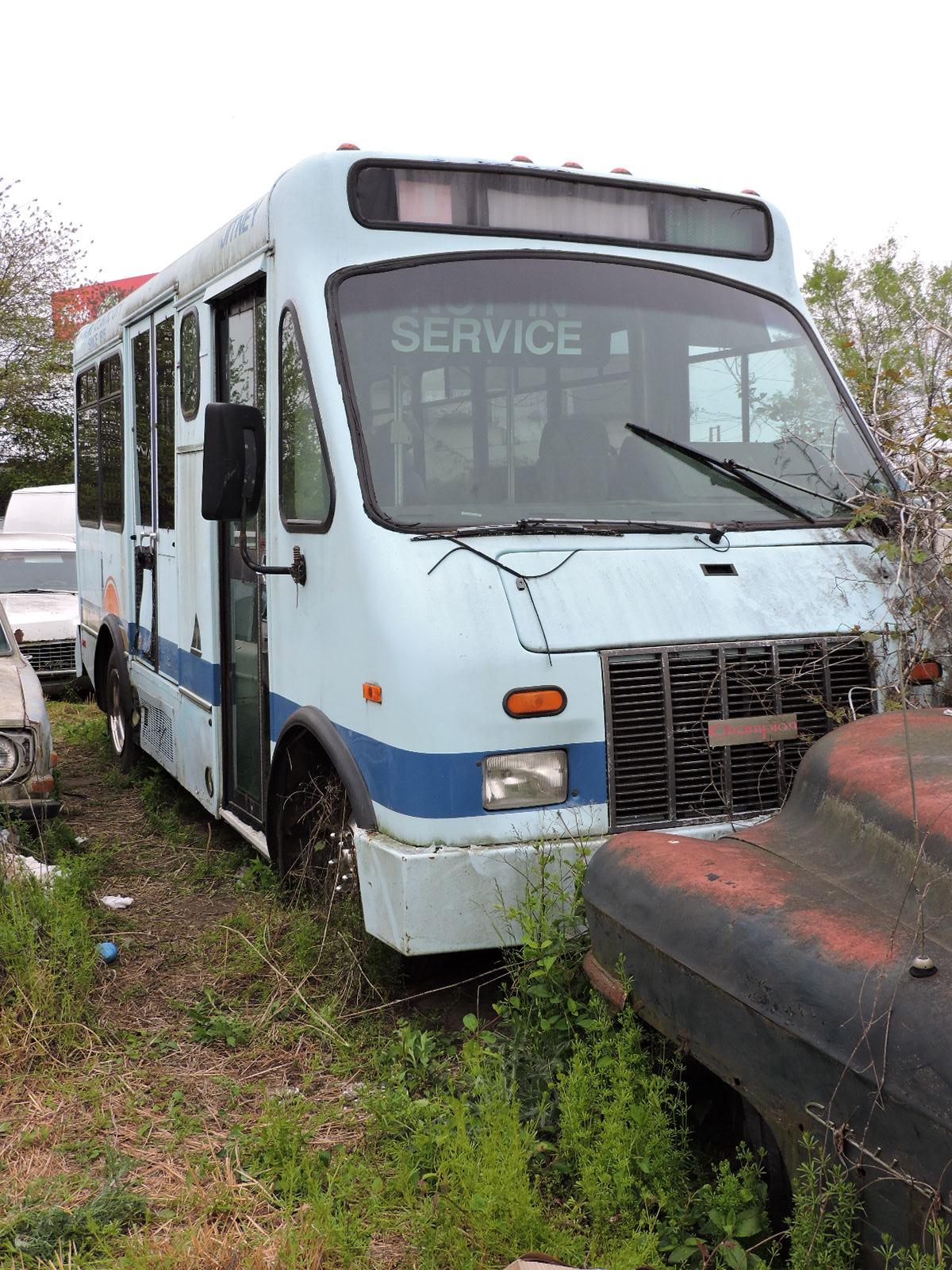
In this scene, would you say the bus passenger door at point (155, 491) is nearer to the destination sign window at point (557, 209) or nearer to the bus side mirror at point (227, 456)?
the bus side mirror at point (227, 456)

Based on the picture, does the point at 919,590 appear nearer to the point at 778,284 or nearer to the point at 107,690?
the point at 778,284

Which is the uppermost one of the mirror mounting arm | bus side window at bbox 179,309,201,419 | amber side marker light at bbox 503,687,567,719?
bus side window at bbox 179,309,201,419

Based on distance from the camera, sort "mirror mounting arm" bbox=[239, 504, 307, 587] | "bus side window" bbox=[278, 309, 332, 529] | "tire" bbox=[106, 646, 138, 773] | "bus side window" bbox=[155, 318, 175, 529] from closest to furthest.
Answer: "bus side window" bbox=[278, 309, 332, 529], "mirror mounting arm" bbox=[239, 504, 307, 587], "bus side window" bbox=[155, 318, 175, 529], "tire" bbox=[106, 646, 138, 773]

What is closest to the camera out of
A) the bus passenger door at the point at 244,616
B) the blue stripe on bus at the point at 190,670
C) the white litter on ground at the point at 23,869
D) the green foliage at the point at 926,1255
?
the green foliage at the point at 926,1255

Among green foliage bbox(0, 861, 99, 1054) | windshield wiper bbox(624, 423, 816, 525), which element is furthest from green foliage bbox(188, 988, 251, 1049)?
windshield wiper bbox(624, 423, 816, 525)

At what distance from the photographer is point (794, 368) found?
4.95 meters

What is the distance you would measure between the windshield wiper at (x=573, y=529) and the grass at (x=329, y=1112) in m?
1.06

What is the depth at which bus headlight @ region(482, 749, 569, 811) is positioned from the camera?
3920 millimetres

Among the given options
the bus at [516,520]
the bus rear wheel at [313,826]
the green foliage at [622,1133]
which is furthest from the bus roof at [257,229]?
the green foliage at [622,1133]

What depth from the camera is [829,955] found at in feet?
8.49

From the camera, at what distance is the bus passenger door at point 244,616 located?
5.43 metres

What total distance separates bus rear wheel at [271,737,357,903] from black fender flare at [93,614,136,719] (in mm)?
3158

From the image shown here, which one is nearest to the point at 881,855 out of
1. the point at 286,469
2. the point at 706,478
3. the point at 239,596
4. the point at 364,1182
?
the point at 364,1182

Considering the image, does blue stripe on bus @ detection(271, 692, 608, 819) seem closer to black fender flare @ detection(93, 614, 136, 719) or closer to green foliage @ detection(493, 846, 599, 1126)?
green foliage @ detection(493, 846, 599, 1126)
